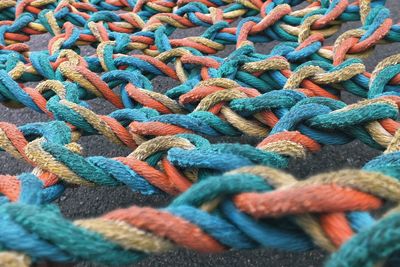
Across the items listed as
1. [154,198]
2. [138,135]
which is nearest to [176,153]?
[138,135]

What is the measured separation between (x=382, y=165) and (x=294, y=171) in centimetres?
23

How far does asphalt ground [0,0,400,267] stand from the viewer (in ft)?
1.43

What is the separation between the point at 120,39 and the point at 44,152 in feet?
0.80

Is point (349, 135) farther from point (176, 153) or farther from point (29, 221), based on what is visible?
point (29, 221)

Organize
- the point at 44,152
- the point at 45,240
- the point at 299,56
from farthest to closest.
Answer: the point at 299,56
the point at 44,152
the point at 45,240

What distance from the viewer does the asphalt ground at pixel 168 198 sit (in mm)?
435

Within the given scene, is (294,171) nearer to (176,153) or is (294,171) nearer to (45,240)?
(176,153)

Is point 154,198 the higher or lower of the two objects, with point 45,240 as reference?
lower

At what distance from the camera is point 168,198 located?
481 mm

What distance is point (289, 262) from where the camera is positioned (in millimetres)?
430

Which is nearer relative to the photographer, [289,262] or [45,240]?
[45,240]

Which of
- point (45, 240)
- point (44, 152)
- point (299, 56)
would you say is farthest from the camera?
point (299, 56)

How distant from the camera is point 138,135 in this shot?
14.8 inches

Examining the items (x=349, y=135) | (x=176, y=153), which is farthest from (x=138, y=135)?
(x=349, y=135)
